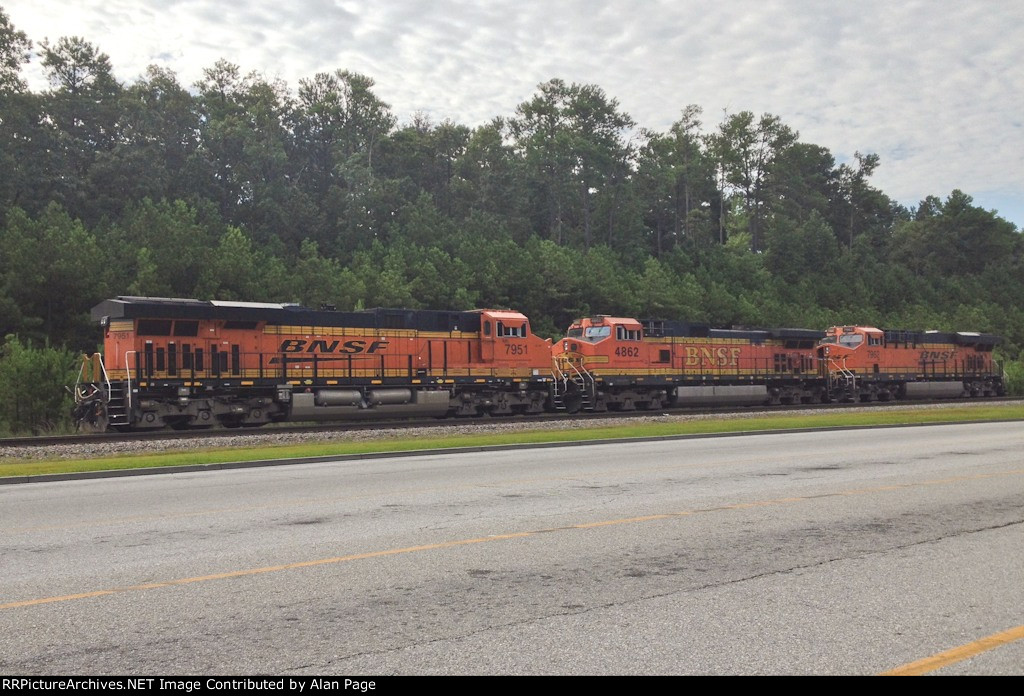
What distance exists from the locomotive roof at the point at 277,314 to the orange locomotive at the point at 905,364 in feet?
72.7

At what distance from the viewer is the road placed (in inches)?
222

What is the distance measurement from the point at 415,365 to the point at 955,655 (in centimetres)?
2685

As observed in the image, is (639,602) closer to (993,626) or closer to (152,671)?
(993,626)

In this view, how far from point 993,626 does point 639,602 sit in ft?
8.03

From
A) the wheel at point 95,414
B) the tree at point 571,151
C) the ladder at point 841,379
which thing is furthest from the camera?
the tree at point 571,151

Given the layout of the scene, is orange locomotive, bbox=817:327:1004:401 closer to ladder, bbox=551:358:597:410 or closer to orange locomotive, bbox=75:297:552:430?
ladder, bbox=551:358:597:410

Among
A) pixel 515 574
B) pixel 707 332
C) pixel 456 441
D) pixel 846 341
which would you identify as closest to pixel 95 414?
pixel 456 441

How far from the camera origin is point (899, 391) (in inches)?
1939

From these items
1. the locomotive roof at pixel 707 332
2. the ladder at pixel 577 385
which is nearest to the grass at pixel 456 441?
the ladder at pixel 577 385

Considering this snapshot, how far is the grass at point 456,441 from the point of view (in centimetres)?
1694

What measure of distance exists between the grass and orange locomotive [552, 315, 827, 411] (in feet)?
21.7

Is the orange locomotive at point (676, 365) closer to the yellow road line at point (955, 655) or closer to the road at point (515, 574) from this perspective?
the road at point (515, 574)

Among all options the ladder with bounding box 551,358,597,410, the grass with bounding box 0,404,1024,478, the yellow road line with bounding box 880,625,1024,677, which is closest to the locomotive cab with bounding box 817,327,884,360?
the grass with bounding box 0,404,1024,478
